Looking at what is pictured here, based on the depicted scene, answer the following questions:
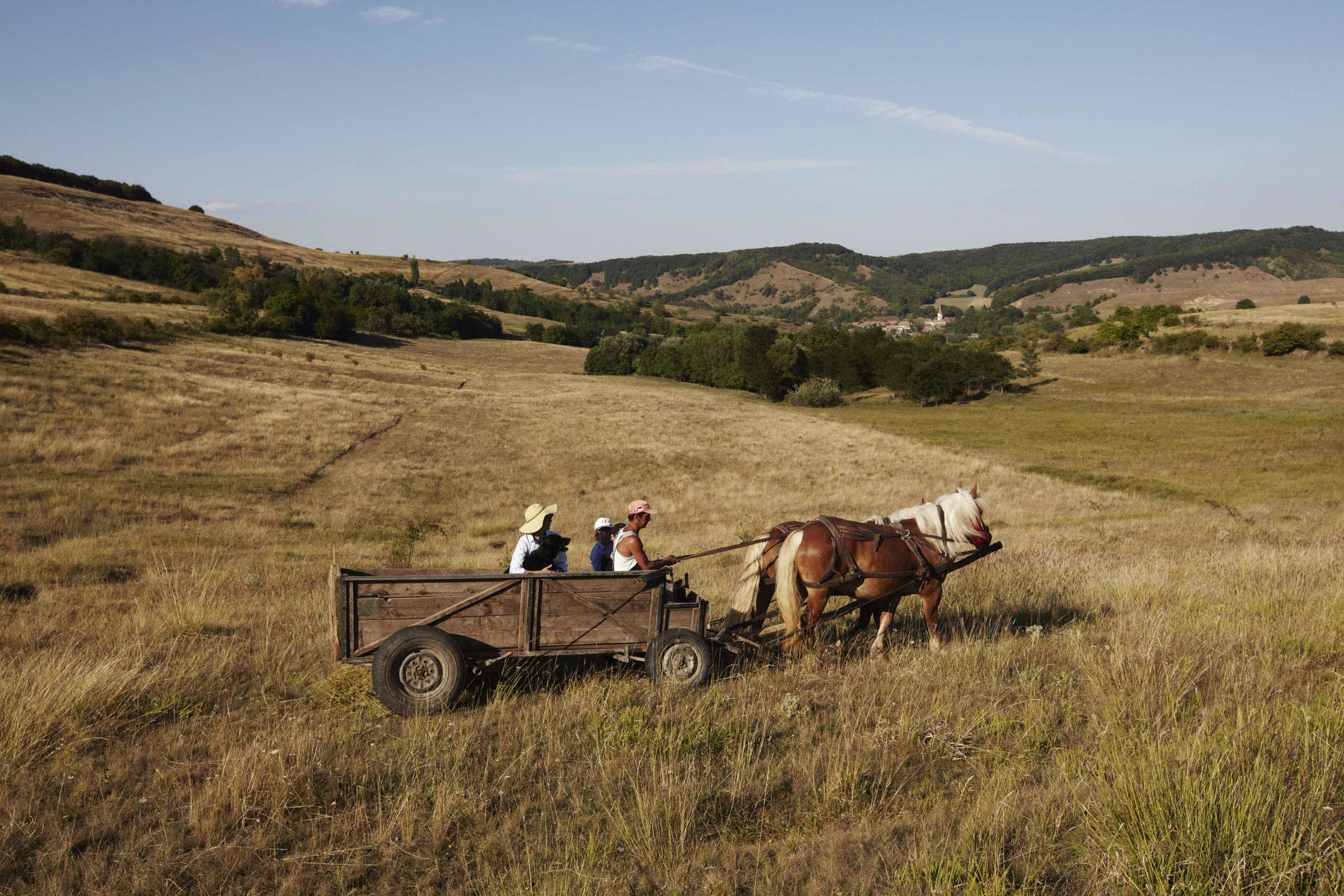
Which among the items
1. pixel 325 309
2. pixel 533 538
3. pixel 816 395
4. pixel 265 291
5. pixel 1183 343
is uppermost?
pixel 265 291

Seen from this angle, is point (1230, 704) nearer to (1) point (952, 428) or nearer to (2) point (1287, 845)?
(2) point (1287, 845)

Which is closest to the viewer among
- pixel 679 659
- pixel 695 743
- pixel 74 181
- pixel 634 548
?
pixel 695 743

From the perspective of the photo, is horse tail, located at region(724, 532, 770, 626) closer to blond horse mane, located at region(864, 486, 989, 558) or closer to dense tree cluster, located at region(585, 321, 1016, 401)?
blond horse mane, located at region(864, 486, 989, 558)

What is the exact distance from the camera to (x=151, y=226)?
125375 mm

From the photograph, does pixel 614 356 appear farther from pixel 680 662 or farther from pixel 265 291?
pixel 680 662

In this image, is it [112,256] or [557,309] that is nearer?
[112,256]

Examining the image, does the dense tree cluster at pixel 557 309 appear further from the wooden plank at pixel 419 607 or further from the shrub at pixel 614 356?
the wooden plank at pixel 419 607

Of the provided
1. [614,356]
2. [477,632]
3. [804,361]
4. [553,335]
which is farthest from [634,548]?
[553,335]

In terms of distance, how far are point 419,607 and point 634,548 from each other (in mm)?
1901

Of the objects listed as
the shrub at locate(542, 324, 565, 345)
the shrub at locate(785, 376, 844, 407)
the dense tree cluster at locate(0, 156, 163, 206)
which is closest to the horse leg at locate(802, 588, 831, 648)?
the shrub at locate(785, 376, 844, 407)

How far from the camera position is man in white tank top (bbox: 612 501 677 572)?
22.1 ft

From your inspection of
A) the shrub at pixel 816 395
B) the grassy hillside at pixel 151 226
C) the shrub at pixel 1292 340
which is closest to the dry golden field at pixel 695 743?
the shrub at pixel 816 395

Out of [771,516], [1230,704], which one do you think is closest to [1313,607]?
[1230,704]

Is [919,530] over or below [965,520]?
below
